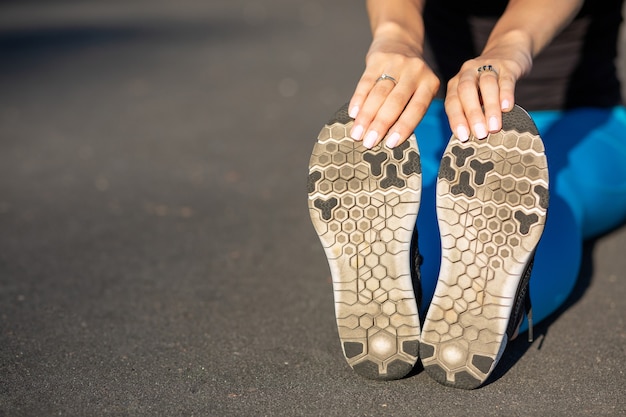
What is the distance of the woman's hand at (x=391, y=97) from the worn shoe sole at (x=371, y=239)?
0.10ft

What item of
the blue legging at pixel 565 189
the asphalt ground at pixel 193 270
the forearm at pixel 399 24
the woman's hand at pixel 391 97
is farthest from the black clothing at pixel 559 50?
the woman's hand at pixel 391 97

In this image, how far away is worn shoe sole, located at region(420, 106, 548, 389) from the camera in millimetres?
1706

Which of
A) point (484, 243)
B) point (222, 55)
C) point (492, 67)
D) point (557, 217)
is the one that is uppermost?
point (492, 67)

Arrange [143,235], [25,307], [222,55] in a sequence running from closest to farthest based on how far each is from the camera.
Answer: [25,307], [143,235], [222,55]

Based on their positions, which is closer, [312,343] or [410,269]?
[410,269]

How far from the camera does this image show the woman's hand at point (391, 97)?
5.85 feet

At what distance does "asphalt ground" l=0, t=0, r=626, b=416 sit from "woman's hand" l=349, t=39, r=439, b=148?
568 millimetres

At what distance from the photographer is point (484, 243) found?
1.72 meters

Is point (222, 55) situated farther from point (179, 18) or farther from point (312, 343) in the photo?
point (312, 343)

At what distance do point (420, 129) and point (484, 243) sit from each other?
2.67 ft

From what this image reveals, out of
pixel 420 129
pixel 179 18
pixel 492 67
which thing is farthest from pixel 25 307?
pixel 179 18

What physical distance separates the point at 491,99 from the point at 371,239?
407 millimetres

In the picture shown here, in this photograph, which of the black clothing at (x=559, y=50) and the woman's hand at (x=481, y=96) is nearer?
the woman's hand at (x=481, y=96)

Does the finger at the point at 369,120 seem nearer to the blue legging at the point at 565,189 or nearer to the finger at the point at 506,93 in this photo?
the finger at the point at 506,93
